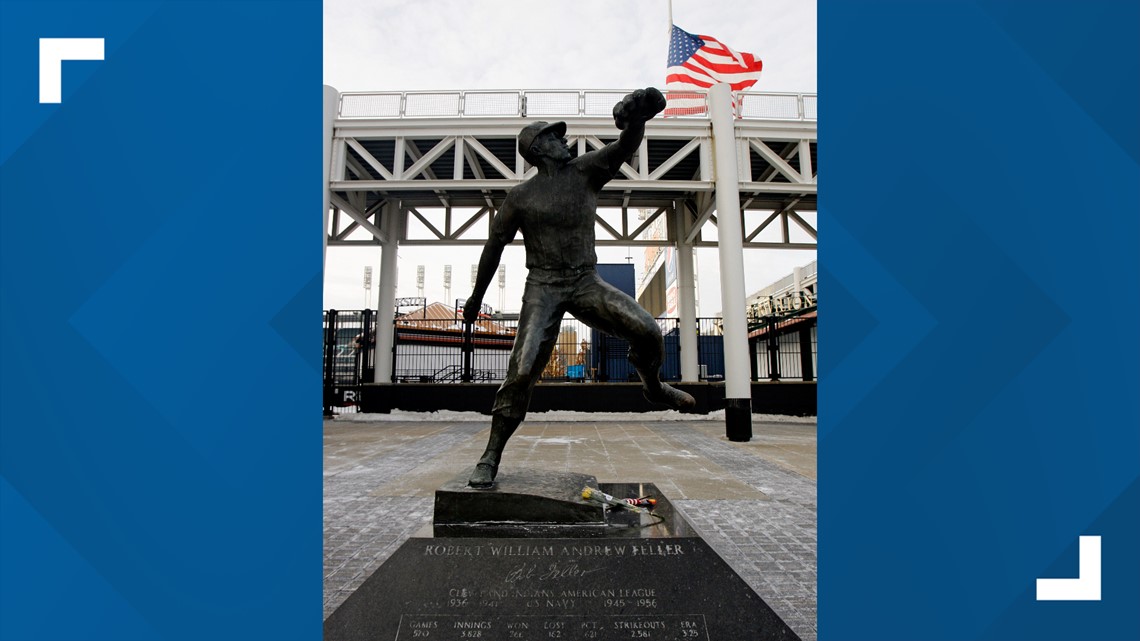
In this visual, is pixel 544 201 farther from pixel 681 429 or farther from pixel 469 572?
pixel 681 429

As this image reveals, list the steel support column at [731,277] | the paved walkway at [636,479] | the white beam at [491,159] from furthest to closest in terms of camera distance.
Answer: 1. the white beam at [491,159]
2. the steel support column at [731,277]
3. the paved walkway at [636,479]

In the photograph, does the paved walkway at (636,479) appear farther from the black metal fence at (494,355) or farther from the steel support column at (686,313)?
the black metal fence at (494,355)

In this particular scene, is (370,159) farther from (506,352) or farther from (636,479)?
(506,352)

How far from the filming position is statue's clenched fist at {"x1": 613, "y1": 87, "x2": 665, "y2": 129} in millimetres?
2891

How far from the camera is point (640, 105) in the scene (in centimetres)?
291

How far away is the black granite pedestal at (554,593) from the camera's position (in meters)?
2.29

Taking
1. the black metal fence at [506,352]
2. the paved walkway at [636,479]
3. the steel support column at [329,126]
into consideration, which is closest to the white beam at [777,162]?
the black metal fence at [506,352]

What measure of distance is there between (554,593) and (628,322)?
4.64 ft

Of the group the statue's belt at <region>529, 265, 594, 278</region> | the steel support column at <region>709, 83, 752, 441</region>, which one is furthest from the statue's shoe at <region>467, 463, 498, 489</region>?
the steel support column at <region>709, 83, 752, 441</region>

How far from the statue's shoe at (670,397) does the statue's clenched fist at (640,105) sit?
59.7 inches

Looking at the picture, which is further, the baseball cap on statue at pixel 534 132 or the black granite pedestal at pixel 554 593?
the baseball cap on statue at pixel 534 132

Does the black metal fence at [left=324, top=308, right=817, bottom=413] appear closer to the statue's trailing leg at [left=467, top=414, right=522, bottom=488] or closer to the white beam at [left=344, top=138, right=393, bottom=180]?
the white beam at [left=344, top=138, right=393, bottom=180]

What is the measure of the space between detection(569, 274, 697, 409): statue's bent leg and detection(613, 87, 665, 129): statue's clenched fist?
0.90 meters

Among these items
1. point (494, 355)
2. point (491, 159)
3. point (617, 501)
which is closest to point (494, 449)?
point (617, 501)
